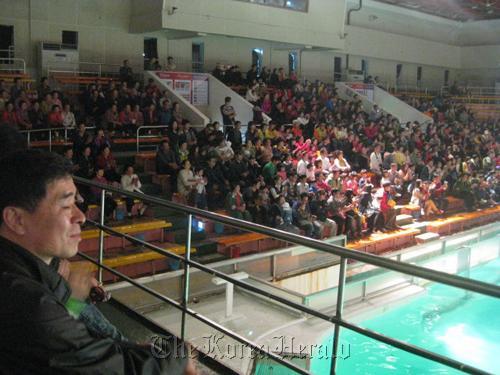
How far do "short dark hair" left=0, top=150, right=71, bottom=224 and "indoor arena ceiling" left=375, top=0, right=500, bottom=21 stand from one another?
2552 cm

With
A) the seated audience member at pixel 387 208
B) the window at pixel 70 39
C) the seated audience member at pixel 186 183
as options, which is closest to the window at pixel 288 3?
the window at pixel 70 39

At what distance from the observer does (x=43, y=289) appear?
123 centimetres

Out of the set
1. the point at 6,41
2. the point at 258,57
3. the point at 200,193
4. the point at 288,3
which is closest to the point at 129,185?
the point at 200,193

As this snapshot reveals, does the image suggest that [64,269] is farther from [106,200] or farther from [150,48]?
[150,48]

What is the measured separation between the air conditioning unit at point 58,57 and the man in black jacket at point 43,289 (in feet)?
45.6

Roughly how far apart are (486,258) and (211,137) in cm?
721

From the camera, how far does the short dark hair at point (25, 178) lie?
1.37m

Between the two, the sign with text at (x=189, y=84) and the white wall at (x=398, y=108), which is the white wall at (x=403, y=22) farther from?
the sign with text at (x=189, y=84)

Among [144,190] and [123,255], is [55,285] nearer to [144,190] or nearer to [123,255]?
[123,255]

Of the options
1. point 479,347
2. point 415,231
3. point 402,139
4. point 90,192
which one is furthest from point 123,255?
point 402,139

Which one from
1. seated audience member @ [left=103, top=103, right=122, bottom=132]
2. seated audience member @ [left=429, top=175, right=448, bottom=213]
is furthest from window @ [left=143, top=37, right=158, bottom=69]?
seated audience member @ [left=429, top=175, right=448, bottom=213]

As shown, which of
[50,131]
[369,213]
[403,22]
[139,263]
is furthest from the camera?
[403,22]

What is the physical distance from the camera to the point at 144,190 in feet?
31.9

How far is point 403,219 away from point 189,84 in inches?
287
